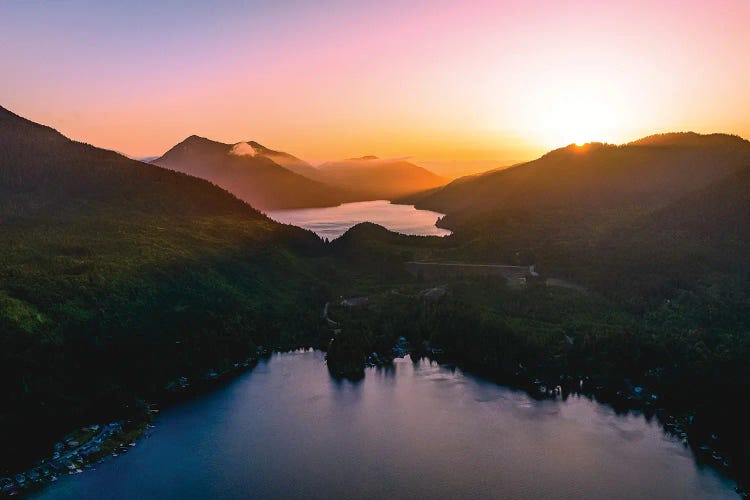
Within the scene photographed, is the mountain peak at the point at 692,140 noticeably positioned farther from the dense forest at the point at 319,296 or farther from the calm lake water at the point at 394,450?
the calm lake water at the point at 394,450

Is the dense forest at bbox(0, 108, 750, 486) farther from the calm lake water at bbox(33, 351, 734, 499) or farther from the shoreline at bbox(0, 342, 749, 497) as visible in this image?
the calm lake water at bbox(33, 351, 734, 499)

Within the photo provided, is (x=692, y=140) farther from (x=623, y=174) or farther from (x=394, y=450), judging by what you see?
(x=394, y=450)

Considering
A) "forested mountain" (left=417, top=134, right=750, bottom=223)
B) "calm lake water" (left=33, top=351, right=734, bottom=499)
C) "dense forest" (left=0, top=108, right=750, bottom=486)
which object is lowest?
"calm lake water" (left=33, top=351, right=734, bottom=499)

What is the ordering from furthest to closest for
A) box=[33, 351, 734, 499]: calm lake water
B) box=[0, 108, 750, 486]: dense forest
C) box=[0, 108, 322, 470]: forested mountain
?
box=[0, 108, 750, 486]: dense forest
box=[0, 108, 322, 470]: forested mountain
box=[33, 351, 734, 499]: calm lake water

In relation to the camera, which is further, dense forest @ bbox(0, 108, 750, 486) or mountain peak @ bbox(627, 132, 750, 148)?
mountain peak @ bbox(627, 132, 750, 148)

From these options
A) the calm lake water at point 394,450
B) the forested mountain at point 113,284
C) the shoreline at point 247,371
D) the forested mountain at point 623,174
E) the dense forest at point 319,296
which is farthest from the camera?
the forested mountain at point 623,174

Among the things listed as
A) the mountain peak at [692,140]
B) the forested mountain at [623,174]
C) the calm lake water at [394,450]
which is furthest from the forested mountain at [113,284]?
the mountain peak at [692,140]

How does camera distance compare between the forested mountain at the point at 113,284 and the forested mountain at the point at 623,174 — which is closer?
the forested mountain at the point at 113,284

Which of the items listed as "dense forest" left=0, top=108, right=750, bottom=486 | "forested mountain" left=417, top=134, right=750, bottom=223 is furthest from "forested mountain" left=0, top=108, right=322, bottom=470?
"forested mountain" left=417, top=134, right=750, bottom=223

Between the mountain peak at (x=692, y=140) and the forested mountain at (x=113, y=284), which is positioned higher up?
the mountain peak at (x=692, y=140)
